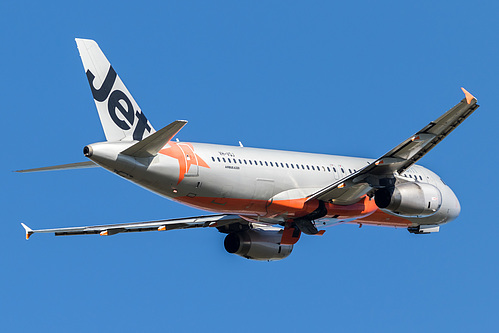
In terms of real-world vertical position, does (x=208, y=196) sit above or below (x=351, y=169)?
below

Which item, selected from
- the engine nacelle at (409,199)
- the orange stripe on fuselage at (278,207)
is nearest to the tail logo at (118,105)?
the orange stripe on fuselage at (278,207)

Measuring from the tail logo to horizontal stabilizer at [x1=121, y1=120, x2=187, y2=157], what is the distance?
1869mm

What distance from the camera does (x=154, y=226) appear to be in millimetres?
36625

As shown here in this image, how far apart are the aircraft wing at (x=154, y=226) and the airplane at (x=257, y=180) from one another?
0.14 feet

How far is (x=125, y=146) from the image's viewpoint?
97.8 feet

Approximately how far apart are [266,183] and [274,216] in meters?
2.08

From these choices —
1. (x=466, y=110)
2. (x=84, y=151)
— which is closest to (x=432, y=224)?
(x=466, y=110)

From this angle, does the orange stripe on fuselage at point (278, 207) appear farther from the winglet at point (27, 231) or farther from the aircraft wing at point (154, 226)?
the winglet at point (27, 231)

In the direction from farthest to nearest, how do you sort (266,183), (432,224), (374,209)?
1. (432,224)
2. (374,209)
3. (266,183)

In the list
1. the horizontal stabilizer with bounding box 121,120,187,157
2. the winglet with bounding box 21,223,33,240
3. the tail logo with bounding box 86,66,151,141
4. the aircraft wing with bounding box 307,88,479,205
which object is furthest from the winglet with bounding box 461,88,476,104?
the winglet with bounding box 21,223,33,240

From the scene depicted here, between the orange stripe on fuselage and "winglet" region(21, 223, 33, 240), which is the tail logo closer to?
the orange stripe on fuselage

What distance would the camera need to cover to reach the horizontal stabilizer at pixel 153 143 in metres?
28.2

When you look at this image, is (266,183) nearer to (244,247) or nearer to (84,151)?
(244,247)

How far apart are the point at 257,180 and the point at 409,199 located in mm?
6071
